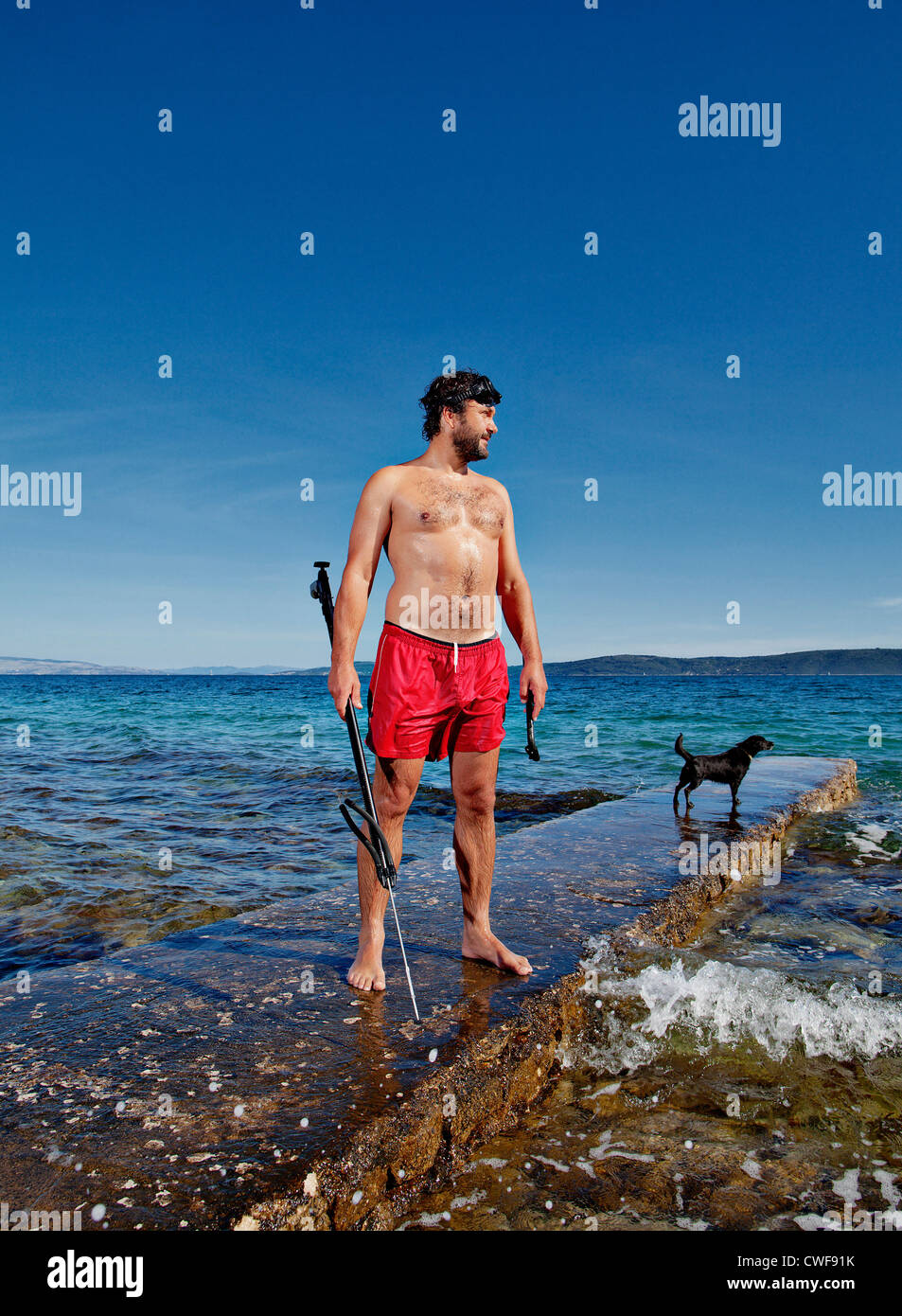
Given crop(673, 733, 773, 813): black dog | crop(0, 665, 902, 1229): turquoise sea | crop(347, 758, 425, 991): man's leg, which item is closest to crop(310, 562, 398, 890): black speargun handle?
crop(347, 758, 425, 991): man's leg

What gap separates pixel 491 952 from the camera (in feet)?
11.2

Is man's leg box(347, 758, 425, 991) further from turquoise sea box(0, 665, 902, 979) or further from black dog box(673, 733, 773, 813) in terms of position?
black dog box(673, 733, 773, 813)

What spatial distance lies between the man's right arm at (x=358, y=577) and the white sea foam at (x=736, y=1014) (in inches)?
69.8

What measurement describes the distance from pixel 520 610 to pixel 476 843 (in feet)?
3.90

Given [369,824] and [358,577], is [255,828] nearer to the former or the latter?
[369,824]

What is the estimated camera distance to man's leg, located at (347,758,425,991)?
3.20m

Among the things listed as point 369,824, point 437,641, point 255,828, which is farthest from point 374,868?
point 255,828

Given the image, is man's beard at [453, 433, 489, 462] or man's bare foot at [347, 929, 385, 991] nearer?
man's bare foot at [347, 929, 385, 991]

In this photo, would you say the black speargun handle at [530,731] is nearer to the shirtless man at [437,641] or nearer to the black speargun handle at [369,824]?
the shirtless man at [437,641]

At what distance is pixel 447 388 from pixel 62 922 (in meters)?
5.02

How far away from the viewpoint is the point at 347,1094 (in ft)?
7.68
